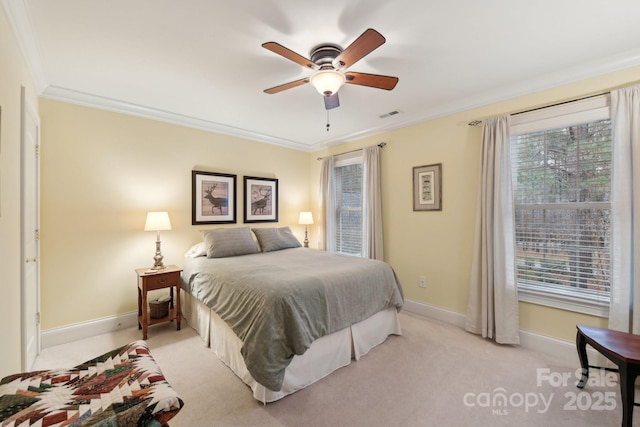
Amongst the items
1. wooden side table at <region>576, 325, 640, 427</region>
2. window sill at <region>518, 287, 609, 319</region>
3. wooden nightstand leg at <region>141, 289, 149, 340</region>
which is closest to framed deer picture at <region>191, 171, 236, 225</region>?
wooden nightstand leg at <region>141, 289, 149, 340</region>

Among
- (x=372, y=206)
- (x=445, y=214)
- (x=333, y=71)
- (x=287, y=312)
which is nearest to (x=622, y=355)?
(x=445, y=214)

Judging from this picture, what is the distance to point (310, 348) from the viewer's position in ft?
6.86

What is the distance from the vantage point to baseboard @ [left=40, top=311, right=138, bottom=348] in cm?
265

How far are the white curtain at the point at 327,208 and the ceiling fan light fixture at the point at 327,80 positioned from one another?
8.62ft

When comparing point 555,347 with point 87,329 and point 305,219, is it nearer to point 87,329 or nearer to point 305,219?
point 305,219

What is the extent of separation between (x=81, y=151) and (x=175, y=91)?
4.02ft

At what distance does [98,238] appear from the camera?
295 centimetres

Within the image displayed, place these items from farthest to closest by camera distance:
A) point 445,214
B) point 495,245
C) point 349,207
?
point 349,207, point 445,214, point 495,245

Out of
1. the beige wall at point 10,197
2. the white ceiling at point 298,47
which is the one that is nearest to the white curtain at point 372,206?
the white ceiling at point 298,47

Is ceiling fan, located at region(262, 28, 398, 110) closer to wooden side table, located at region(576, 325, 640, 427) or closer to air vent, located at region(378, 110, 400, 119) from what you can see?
air vent, located at region(378, 110, 400, 119)

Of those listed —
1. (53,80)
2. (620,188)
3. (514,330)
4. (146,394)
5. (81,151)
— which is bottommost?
(514,330)

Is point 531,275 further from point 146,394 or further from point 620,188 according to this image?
point 146,394

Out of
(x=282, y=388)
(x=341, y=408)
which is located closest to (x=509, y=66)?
(x=341, y=408)

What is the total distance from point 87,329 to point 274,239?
2.28 meters
